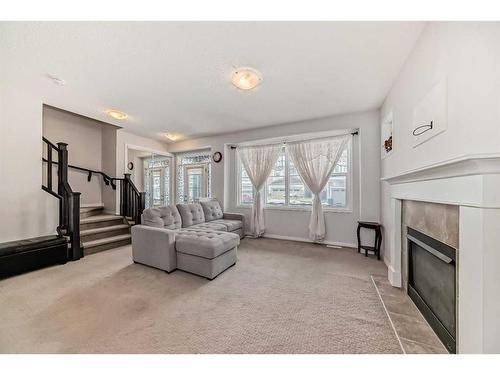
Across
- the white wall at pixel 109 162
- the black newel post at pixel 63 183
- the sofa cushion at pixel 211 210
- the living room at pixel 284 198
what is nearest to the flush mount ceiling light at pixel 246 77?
the living room at pixel 284 198

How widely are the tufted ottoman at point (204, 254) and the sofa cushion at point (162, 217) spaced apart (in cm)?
65

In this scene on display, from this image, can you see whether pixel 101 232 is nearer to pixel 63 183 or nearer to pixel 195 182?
pixel 63 183

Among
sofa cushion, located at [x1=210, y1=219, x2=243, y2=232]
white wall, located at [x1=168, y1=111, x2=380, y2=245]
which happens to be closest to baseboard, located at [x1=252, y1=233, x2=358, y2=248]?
white wall, located at [x1=168, y1=111, x2=380, y2=245]

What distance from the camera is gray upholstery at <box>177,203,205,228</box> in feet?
11.9

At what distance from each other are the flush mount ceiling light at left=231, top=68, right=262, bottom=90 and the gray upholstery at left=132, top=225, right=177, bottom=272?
83.6 inches

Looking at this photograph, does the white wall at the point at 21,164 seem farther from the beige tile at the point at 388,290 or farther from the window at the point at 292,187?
the beige tile at the point at 388,290

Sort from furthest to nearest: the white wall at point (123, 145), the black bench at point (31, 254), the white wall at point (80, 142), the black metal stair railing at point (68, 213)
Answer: the white wall at point (123, 145)
the white wall at point (80, 142)
the black metal stair railing at point (68, 213)
the black bench at point (31, 254)

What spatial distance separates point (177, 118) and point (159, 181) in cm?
324

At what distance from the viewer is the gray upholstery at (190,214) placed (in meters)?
3.62

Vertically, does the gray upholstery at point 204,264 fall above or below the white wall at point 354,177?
below

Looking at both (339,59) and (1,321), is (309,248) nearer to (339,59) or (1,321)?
(339,59)

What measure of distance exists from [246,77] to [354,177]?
2695mm

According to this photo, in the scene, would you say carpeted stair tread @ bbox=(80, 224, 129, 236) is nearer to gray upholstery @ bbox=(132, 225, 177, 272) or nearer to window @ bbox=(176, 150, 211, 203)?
gray upholstery @ bbox=(132, 225, 177, 272)

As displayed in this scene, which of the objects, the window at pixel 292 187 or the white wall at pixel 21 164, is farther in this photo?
the window at pixel 292 187
